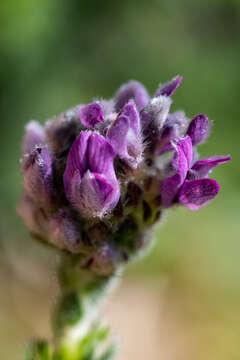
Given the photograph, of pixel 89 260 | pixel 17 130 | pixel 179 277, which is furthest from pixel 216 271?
pixel 89 260

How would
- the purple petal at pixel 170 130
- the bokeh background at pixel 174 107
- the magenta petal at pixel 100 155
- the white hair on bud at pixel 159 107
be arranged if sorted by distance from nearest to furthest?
the magenta petal at pixel 100 155, the white hair on bud at pixel 159 107, the purple petal at pixel 170 130, the bokeh background at pixel 174 107

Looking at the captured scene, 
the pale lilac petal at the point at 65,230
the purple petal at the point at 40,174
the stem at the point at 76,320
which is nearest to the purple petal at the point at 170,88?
the purple petal at the point at 40,174

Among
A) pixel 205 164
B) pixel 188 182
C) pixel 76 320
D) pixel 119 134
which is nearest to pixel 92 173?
pixel 119 134

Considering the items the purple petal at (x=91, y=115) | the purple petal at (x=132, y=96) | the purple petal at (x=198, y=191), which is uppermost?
the purple petal at (x=132, y=96)

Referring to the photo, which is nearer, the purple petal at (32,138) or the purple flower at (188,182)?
the purple flower at (188,182)

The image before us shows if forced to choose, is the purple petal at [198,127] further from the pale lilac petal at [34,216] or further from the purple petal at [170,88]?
the pale lilac petal at [34,216]

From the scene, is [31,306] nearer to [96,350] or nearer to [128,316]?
[128,316]

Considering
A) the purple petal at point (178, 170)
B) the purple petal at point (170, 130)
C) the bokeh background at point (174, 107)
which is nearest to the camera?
the purple petal at point (178, 170)

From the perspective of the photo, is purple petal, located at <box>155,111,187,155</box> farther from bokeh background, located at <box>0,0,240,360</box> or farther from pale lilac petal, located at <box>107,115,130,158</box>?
bokeh background, located at <box>0,0,240,360</box>
